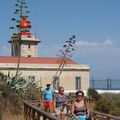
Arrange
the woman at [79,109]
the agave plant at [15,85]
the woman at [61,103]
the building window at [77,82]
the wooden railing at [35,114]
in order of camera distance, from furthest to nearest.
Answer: the building window at [77,82] → the agave plant at [15,85] → the woman at [61,103] → the woman at [79,109] → the wooden railing at [35,114]

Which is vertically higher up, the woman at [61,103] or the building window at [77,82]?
the building window at [77,82]

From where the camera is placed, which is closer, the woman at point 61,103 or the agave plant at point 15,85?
the woman at point 61,103

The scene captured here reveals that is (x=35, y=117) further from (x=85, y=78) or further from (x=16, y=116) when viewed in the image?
(x=85, y=78)

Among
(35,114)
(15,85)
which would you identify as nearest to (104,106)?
(15,85)

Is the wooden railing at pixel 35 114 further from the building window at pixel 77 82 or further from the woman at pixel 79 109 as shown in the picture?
the building window at pixel 77 82

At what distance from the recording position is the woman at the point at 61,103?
16.9 metres

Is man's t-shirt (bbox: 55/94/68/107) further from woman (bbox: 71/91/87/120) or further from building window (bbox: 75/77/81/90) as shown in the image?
building window (bbox: 75/77/81/90)

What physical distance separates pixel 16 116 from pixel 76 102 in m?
7.71

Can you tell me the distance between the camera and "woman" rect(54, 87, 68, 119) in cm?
1694

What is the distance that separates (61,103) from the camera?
1731 centimetres

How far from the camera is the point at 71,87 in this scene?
5700 centimetres

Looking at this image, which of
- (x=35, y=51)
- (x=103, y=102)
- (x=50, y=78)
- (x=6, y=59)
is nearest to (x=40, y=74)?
(x=50, y=78)

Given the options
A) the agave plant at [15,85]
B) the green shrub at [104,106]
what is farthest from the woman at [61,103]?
the green shrub at [104,106]

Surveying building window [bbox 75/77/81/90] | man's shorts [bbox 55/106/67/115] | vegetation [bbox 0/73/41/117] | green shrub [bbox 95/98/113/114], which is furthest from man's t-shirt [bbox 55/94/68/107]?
building window [bbox 75/77/81/90]
